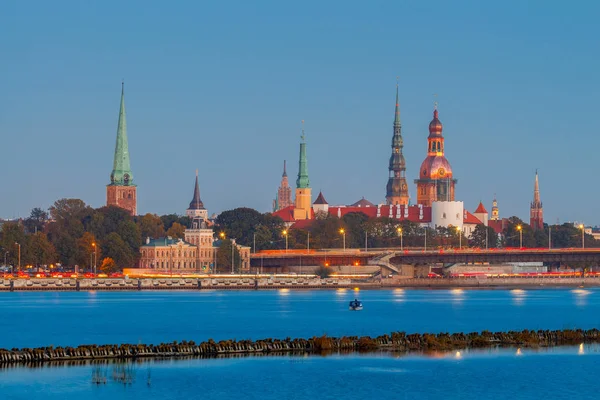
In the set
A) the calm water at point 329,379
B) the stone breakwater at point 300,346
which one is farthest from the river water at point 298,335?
the stone breakwater at point 300,346

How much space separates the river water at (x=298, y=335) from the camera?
72938mm

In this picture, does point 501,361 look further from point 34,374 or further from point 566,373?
point 34,374

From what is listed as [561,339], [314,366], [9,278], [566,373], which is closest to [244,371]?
[314,366]

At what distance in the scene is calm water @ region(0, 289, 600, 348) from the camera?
106 metres

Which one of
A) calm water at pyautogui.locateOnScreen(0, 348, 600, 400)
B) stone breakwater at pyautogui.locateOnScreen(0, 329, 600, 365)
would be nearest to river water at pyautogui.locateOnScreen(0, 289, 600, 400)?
calm water at pyautogui.locateOnScreen(0, 348, 600, 400)

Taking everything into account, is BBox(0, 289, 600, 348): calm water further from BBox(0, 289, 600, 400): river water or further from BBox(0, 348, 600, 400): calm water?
BBox(0, 348, 600, 400): calm water

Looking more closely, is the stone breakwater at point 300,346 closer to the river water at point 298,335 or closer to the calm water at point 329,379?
the river water at point 298,335

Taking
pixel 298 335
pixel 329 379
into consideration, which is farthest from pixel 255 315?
pixel 329 379

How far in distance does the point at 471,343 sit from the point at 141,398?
87.8 ft

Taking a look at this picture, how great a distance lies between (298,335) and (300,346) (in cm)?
1652

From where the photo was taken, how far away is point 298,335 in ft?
338

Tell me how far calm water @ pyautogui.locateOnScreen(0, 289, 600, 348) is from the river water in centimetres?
10

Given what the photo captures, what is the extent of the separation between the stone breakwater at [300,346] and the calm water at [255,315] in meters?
14.2

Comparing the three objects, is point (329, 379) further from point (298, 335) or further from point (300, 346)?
point (298, 335)
